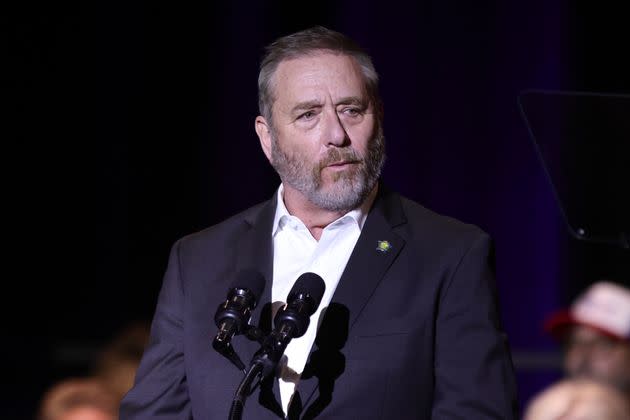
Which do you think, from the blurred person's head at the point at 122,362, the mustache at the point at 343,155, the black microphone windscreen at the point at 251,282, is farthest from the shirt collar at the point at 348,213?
the blurred person's head at the point at 122,362

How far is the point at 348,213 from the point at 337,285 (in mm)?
179

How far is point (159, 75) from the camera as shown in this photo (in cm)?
538

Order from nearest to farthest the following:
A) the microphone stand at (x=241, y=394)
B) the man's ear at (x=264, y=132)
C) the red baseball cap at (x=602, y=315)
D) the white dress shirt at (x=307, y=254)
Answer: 1. the microphone stand at (x=241, y=394)
2. the white dress shirt at (x=307, y=254)
3. the man's ear at (x=264, y=132)
4. the red baseball cap at (x=602, y=315)

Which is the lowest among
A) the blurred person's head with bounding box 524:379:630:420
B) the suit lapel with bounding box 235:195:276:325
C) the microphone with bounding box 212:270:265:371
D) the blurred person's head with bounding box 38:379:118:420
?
the blurred person's head with bounding box 524:379:630:420

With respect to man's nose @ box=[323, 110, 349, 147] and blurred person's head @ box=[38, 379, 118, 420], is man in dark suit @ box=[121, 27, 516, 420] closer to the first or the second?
man's nose @ box=[323, 110, 349, 147]

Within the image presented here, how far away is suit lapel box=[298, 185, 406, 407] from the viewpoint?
1.94m

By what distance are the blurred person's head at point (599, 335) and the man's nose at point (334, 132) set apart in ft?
5.66

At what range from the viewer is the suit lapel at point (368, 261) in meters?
1.94

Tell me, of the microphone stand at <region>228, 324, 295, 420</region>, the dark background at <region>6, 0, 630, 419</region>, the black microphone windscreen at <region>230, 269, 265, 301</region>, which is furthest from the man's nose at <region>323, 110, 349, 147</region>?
the dark background at <region>6, 0, 630, 419</region>

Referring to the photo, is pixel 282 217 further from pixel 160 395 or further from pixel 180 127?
pixel 180 127

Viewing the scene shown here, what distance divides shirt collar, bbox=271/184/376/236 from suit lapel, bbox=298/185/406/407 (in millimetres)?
20

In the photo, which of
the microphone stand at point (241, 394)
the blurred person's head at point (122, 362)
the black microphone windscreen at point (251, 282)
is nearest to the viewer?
the microphone stand at point (241, 394)

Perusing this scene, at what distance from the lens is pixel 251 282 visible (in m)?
1.78

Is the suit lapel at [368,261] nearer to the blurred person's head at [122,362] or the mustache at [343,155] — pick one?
the mustache at [343,155]
